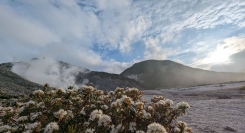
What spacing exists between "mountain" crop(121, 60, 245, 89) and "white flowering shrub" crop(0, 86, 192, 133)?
139 m

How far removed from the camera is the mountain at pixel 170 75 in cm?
14638

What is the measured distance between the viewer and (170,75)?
161 m

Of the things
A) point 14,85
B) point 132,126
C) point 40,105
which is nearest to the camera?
point 132,126

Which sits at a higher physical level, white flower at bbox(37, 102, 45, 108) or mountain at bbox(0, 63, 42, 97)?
mountain at bbox(0, 63, 42, 97)

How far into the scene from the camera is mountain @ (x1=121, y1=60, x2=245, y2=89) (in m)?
146

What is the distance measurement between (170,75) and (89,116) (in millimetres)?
160683

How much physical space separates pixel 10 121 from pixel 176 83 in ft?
504

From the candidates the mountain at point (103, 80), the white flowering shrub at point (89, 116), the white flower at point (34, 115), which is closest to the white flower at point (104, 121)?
the white flowering shrub at point (89, 116)

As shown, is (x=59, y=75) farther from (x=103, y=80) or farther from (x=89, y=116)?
(x=89, y=116)

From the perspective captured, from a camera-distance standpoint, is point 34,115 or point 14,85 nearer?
point 34,115

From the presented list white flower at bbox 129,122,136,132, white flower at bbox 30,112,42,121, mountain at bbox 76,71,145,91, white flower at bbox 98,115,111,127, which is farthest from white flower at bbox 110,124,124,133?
mountain at bbox 76,71,145,91

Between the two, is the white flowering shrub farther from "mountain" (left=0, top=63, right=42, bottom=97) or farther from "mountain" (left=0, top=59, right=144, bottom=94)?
"mountain" (left=0, top=59, right=144, bottom=94)

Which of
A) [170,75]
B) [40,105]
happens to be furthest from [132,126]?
[170,75]

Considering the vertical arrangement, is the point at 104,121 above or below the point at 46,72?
below
